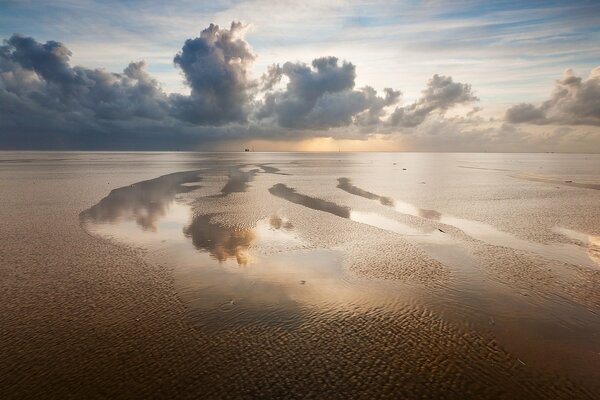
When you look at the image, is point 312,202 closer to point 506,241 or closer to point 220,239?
point 220,239

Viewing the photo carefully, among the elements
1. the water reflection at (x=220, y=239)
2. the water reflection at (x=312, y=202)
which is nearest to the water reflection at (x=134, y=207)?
the water reflection at (x=220, y=239)

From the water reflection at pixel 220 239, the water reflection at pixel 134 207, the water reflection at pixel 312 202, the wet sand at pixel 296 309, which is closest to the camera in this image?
the wet sand at pixel 296 309

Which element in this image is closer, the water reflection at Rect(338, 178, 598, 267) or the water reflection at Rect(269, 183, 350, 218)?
the water reflection at Rect(338, 178, 598, 267)

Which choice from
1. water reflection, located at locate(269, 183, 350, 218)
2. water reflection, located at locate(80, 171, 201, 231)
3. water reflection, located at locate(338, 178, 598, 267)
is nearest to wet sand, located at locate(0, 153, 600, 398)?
water reflection, located at locate(338, 178, 598, 267)

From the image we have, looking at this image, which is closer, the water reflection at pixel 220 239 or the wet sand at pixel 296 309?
the wet sand at pixel 296 309

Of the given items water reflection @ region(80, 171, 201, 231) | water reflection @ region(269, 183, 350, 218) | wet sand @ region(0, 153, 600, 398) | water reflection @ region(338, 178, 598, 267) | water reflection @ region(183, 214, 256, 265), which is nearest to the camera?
wet sand @ region(0, 153, 600, 398)

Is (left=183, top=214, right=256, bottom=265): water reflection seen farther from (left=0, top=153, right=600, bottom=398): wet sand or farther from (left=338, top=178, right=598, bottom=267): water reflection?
(left=338, top=178, right=598, bottom=267): water reflection

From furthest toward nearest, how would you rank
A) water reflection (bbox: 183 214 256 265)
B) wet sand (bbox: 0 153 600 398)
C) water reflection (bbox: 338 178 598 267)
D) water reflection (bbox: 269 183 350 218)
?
water reflection (bbox: 269 183 350 218)
water reflection (bbox: 183 214 256 265)
water reflection (bbox: 338 178 598 267)
wet sand (bbox: 0 153 600 398)

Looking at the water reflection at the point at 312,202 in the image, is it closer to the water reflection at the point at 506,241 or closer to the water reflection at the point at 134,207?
the water reflection at the point at 506,241

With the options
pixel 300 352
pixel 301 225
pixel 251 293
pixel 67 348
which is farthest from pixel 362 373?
pixel 301 225

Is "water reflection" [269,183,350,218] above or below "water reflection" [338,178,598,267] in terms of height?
below
